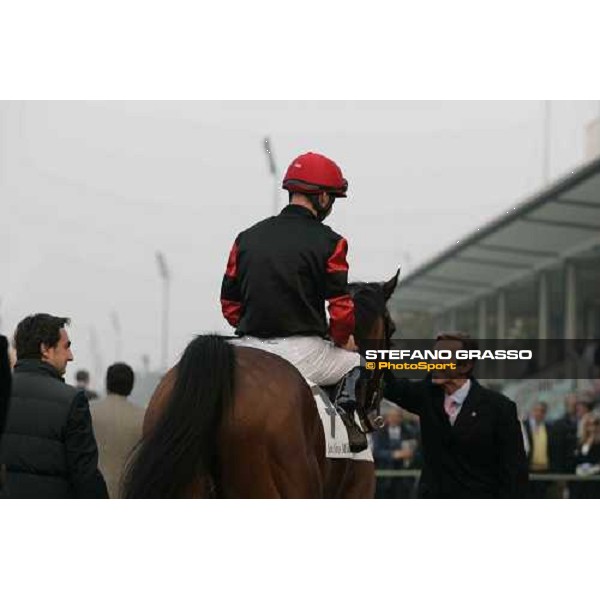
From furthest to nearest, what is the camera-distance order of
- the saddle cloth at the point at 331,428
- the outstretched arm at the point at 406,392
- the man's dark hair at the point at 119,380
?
the man's dark hair at the point at 119,380, the outstretched arm at the point at 406,392, the saddle cloth at the point at 331,428

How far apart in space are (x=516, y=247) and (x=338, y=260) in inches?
652

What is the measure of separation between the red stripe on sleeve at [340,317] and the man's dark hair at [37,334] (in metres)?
1.33

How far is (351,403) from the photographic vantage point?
756cm

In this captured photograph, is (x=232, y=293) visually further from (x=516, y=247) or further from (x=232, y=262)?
(x=516, y=247)

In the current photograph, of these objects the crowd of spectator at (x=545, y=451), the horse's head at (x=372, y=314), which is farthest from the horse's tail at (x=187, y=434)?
the crowd of spectator at (x=545, y=451)

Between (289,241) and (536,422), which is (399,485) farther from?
(289,241)

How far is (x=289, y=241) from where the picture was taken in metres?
7.61

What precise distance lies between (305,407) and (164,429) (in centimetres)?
66

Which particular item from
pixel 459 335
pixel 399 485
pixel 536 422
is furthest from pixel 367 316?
pixel 536 422

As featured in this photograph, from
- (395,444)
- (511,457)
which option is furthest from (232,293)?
(395,444)

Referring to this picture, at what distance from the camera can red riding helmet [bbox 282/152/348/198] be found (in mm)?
7945

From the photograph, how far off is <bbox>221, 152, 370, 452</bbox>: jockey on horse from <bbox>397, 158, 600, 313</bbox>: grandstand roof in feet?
38.4

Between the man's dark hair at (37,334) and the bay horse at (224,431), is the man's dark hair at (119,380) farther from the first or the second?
the bay horse at (224,431)

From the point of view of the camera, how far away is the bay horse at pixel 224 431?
6438 mm
